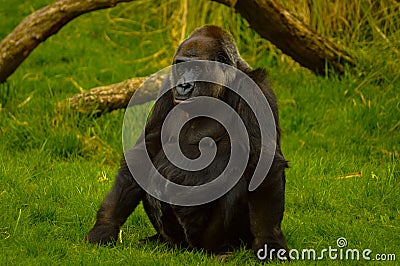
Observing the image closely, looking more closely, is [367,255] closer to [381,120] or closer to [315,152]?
[315,152]

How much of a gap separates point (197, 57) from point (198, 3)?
4.22 meters

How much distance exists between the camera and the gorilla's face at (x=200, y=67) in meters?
3.76

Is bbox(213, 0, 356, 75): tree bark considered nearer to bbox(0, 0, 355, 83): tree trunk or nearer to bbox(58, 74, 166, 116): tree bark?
bbox(0, 0, 355, 83): tree trunk

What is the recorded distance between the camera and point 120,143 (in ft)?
19.6

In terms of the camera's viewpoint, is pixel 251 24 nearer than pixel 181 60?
No

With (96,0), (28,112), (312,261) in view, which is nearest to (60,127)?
(28,112)

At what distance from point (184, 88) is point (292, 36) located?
292cm

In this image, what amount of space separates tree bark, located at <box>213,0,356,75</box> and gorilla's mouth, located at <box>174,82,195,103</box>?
2616mm

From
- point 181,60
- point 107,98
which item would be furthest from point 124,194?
point 107,98

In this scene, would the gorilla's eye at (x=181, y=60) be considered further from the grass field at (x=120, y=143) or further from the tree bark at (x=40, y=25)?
Result: the tree bark at (x=40, y=25)

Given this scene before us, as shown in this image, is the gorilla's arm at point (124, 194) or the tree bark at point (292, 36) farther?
the tree bark at point (292, 36)

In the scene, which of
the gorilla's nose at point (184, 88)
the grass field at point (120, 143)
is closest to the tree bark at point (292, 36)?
the grass field at point (120, 143)

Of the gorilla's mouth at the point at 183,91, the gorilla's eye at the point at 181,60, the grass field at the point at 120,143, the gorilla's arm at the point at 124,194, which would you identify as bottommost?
the grass field at the point at 120,143

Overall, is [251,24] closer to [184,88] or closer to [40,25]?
[40,25]
